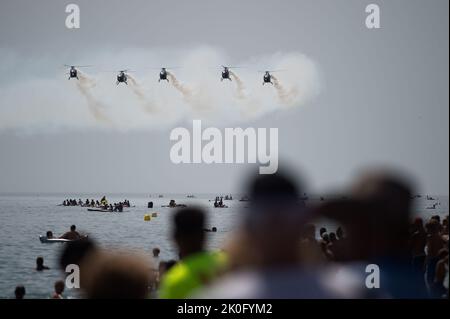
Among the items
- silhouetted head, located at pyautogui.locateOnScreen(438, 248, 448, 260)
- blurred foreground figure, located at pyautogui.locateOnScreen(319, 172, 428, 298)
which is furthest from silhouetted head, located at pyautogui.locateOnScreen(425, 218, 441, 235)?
blurred foreground figure, located at pyautogui.locateOnScreen(319, 172, 428, 298)

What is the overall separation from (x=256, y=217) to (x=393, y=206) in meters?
1.71

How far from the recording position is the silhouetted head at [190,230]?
586 cm

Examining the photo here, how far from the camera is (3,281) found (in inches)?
1091

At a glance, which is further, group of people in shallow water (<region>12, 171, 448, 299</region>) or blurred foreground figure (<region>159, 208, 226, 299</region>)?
blurred foreground figure (<region>159, 208, 226, 299</region>)

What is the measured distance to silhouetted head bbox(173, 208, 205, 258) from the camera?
5.86m

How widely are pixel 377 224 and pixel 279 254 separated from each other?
5.62 ft

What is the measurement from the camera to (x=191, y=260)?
17.9 ft

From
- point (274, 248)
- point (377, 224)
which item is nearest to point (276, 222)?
point (274, 248)

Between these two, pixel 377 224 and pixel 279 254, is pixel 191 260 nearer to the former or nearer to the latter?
pixel 377 224

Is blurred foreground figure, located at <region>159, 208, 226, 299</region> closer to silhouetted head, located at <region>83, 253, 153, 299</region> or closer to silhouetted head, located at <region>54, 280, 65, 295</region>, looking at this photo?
silhouetted head, located at <region>83, 253, 153, 299</region>

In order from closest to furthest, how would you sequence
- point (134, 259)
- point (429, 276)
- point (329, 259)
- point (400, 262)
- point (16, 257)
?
point (134, 259)
point (400, 262)
point (329, 259)
point (429, 276)
point (16, 257)

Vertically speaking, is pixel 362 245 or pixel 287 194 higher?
pixel 287 194

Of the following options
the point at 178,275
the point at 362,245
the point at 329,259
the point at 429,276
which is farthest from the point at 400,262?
the point at 429,276
